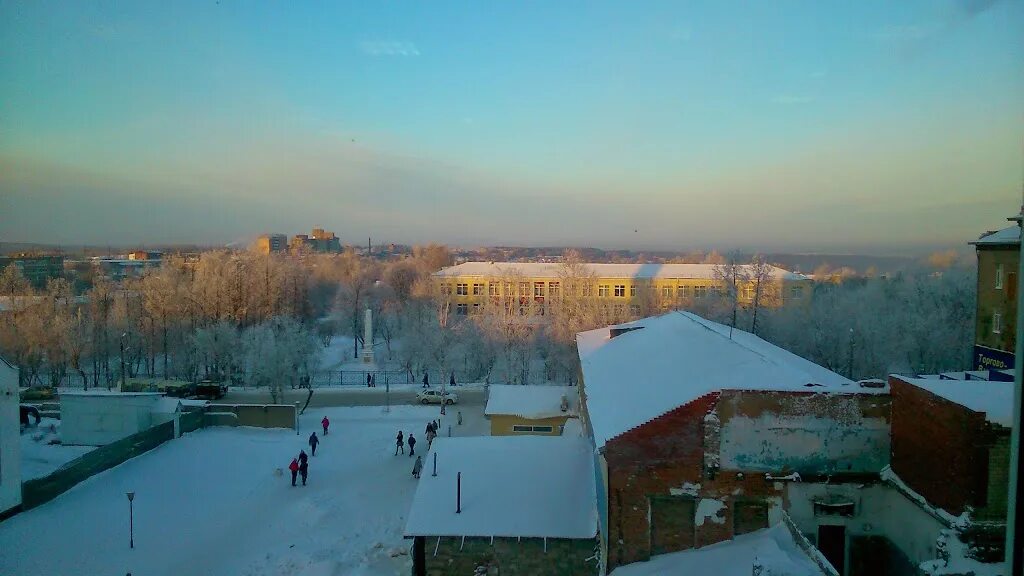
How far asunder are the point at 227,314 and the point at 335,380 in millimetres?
10410

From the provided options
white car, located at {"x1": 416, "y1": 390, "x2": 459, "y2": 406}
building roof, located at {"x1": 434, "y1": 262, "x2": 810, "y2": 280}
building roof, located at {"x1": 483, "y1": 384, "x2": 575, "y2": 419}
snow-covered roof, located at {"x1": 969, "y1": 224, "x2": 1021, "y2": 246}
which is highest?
snow-covered roof, located at {"x1": 969, "y1": 224, "x2": 1021, "y2": 246}

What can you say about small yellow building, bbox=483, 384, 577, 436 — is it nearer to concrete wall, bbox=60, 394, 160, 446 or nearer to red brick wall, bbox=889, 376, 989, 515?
red brick wall, bbox=889, 376, 989, 515

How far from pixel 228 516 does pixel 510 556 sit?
913cm

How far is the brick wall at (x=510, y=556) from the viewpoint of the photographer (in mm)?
12656

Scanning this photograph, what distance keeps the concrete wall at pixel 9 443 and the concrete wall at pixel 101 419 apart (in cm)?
691

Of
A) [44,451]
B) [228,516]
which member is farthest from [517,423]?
[44,451]

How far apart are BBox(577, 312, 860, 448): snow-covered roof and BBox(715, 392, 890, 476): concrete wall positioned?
0.27 meters

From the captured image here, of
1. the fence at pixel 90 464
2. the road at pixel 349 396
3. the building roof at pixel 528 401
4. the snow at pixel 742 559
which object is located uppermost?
the snow at pixel 742 559

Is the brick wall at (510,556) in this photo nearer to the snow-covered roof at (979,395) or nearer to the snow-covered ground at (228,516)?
the snow-covered ground at (228,516)

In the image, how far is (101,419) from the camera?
935 inches

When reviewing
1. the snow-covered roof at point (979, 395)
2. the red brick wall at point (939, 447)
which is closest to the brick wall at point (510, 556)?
the red brick wall at point (939, 447)

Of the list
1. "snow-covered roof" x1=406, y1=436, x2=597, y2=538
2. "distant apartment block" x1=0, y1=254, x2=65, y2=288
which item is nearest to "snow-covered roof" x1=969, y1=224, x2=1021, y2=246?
"snow-covered roof" x1=406, y1=436, x2=597, y2=538

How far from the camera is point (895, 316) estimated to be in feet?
133

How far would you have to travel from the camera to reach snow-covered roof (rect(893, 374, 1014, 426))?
879 cm
